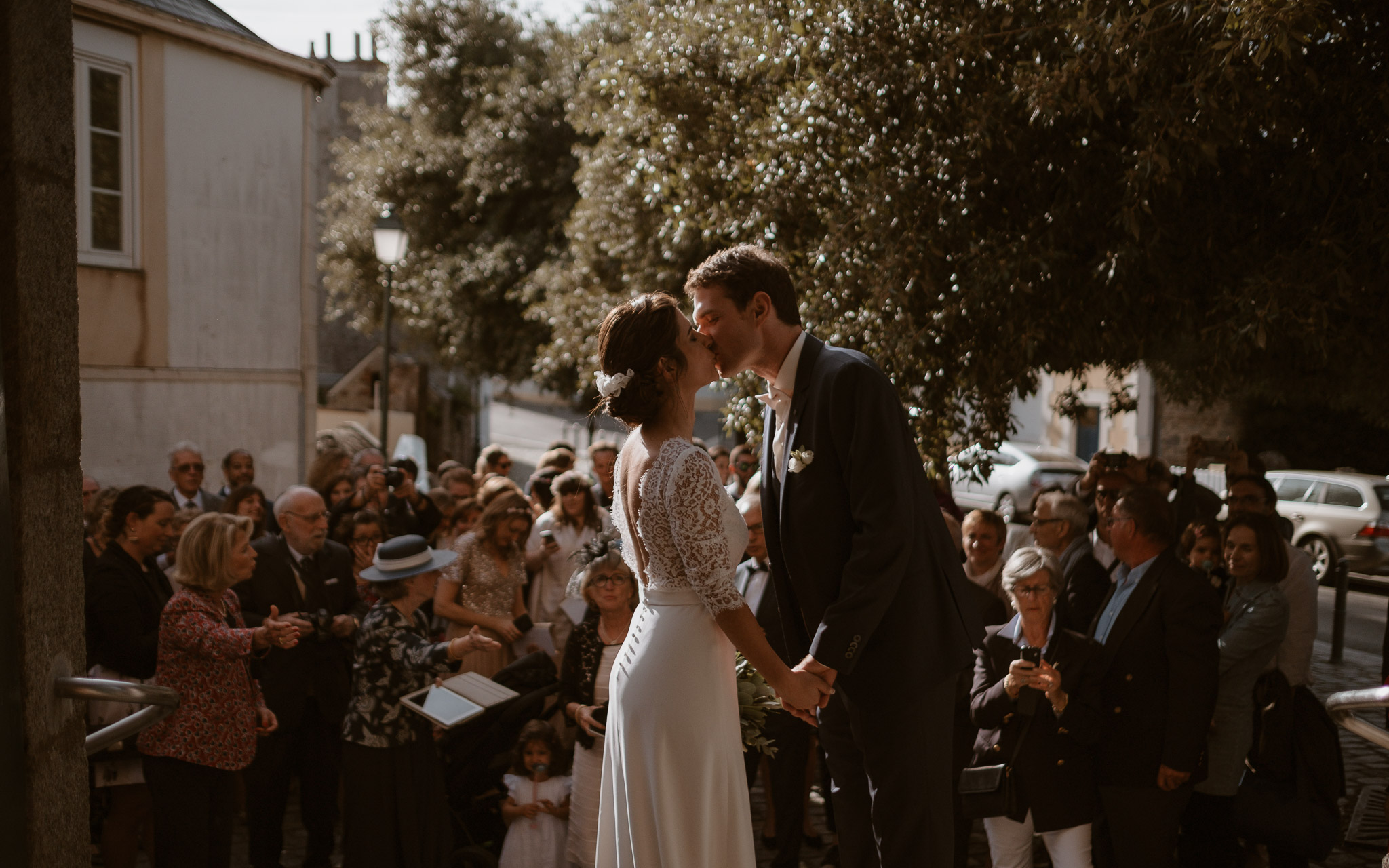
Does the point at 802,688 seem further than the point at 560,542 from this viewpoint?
No

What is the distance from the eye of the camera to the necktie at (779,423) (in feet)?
11.8

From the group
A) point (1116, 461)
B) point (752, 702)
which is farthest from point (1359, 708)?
point (1116, 461)

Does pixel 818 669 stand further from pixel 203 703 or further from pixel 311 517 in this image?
pixel 311 517

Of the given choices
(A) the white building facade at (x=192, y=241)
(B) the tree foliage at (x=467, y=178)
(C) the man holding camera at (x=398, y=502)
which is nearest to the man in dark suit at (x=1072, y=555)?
(C) the man holding camera at (x=398, y=502)

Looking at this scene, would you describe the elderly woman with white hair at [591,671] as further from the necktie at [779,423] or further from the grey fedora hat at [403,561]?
the necktie at [779,423]

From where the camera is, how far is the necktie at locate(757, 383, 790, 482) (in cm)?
359

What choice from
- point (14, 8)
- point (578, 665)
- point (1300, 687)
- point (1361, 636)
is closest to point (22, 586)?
point (14, 8)

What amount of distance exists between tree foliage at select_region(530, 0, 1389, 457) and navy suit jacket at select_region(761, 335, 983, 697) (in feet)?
10.0

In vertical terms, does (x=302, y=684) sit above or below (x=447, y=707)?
below

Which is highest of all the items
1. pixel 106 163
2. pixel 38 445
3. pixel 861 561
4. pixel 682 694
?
pixel 106 163

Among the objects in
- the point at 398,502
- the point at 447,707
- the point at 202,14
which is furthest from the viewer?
the point at 202,14

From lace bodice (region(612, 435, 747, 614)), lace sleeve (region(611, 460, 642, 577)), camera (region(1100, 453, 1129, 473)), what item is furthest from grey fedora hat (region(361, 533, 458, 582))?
camera (region(1100, 453, 1129, 473))

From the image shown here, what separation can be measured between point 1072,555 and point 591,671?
2.51 m

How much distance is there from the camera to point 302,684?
6.32 meters
